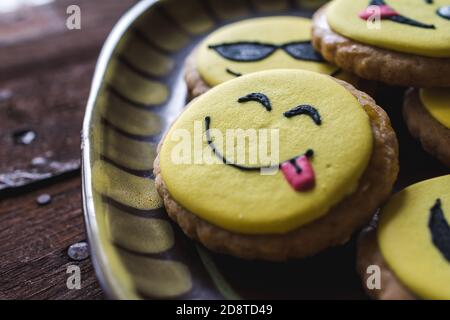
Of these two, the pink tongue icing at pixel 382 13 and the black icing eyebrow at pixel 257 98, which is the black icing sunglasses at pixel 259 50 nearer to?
the pink tongue icing at pixel 382 13

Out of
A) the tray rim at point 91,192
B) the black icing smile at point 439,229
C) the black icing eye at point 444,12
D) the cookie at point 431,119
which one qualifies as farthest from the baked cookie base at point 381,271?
the black icing eye at point 444,12

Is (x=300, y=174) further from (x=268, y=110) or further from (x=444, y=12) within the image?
(x=444, y=12)

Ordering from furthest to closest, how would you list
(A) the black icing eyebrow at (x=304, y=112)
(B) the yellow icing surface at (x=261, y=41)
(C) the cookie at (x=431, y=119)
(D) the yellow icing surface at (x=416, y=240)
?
(B) the yellow icing surface at (x=261, y=41) < (C) the cookie at (x=431, y=119) < (A) the black icing eyebrow at (x=304, y=112) < (D) the yellow icing surface at (x=416, y=240)

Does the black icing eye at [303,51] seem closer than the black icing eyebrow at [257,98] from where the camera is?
No

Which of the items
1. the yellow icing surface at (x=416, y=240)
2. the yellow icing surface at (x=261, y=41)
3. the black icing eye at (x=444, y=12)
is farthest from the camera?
the yellow icing surface at (x=261, y=41)

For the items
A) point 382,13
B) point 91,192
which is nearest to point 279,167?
point 91,192

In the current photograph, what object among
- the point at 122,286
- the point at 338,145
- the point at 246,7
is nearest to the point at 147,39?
the point at 246,7

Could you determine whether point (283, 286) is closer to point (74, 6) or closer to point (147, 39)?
point (147, 39)
